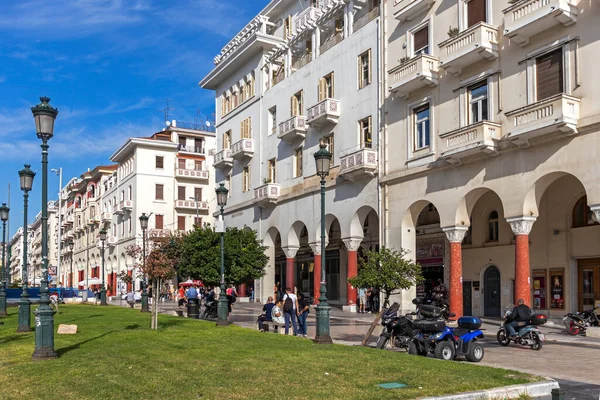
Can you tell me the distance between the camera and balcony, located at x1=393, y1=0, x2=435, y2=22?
29.5 metres

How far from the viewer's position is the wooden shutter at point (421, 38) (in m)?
29.8

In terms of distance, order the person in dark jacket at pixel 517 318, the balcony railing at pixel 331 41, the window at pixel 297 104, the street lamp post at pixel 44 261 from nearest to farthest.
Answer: the street lamp post at pixel 44 261 < the person in dark jacket at pixel 517 318 < the balcony railing at pixel 331 41 < the window at pixel 297 104

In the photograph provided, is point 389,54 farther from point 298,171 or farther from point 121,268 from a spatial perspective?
point 121,268

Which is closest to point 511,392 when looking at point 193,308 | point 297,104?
point 193,308

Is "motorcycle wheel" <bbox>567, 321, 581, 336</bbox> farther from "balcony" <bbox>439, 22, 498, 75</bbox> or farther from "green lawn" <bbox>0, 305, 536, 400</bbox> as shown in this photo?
"balcony" <bbox>439, 22, 498, 75</bbox>

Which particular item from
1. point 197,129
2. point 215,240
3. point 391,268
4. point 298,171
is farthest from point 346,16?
point 197,129

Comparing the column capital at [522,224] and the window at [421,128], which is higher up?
the window at [421,128]

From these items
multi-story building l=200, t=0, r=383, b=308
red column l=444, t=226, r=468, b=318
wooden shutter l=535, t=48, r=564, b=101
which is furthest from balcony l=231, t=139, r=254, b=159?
wooden shutter l=535, t=48, r=564, b=101

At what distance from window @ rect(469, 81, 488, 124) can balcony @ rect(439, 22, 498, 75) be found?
1.00 meters

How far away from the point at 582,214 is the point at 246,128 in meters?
26.6

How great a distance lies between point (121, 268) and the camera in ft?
248

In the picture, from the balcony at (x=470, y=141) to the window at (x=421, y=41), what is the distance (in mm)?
4931

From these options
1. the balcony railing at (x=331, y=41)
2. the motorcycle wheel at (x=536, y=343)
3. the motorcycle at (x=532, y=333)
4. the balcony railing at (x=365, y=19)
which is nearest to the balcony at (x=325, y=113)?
the balcony railing at (x=331, y=41)

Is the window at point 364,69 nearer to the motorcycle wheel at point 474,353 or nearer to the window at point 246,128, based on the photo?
the window at point 246,128
